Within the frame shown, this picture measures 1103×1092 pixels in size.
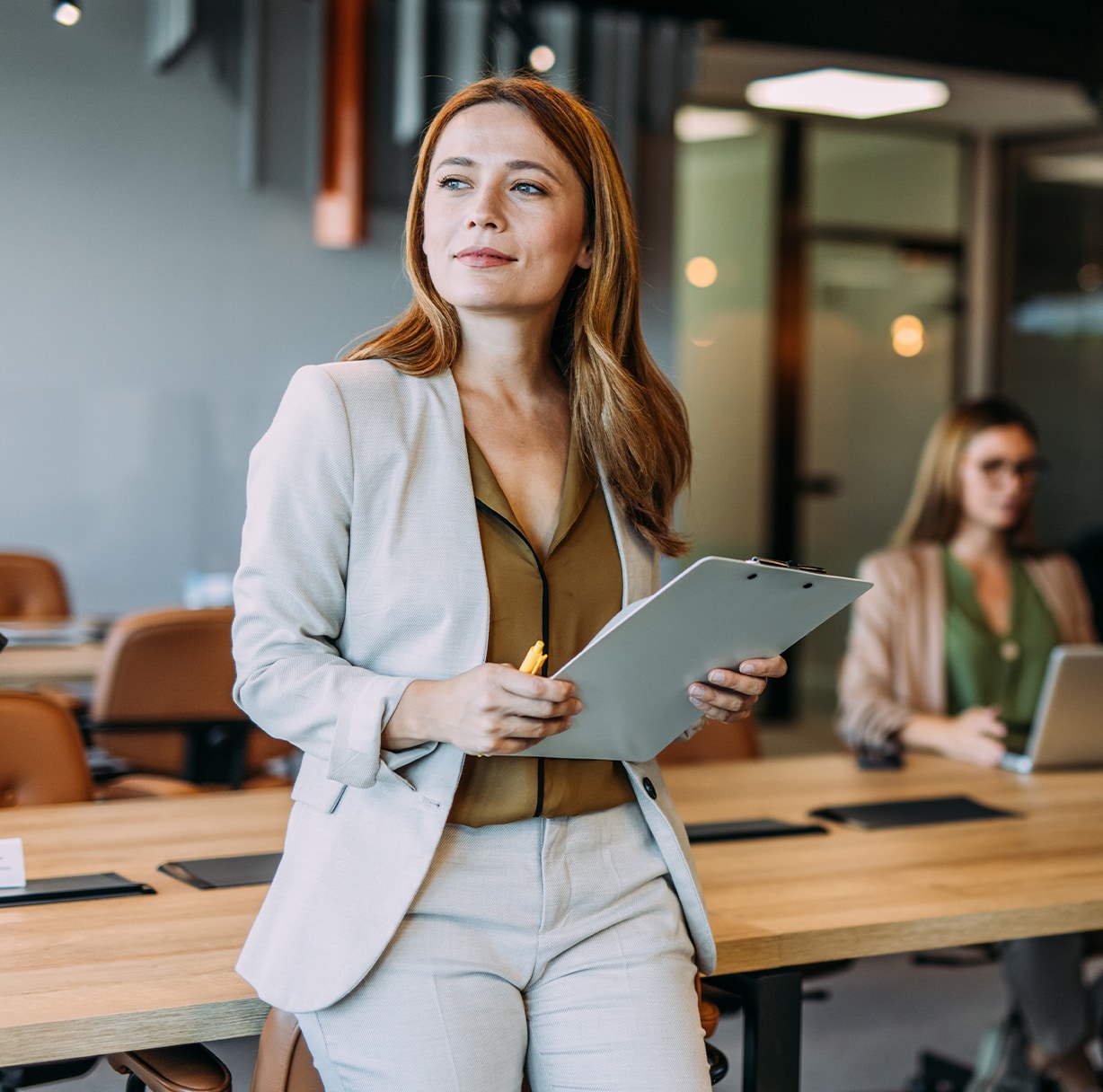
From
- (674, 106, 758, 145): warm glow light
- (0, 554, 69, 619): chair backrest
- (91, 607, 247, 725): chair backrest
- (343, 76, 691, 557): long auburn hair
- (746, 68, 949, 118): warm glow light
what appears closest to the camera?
(343, 76, 691, 557): long auburn hair

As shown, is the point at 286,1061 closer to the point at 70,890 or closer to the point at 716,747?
the point at 70,890

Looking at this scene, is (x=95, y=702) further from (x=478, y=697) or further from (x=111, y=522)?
(x=478, y=697)

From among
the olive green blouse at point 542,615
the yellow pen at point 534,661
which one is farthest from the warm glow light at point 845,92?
the yellow pen at point 534,661

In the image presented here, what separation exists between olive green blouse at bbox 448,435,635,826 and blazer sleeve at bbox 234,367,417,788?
0.36 ft

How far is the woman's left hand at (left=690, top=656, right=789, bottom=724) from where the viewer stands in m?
1.63

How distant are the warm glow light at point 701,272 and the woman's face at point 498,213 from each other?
6.15 meters

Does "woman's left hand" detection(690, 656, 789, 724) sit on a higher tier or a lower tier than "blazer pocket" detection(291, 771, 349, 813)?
higher

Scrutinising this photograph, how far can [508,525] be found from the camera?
5.33ft

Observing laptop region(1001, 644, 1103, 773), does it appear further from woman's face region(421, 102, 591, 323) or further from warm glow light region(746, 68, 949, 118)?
warm glow light region(746, 68, 949, 118)

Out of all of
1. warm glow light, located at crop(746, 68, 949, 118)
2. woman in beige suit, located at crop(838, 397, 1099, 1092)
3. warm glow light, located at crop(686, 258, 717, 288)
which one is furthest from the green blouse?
warm glow light, located at crop(686, 258, 717, 288)

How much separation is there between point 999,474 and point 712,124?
4793 millimetres

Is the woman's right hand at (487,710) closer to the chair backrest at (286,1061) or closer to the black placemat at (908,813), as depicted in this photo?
the chair backrest at (286,1061)

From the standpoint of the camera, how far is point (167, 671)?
3.89 meters

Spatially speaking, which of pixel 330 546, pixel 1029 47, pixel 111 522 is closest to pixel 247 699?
pixel 330 546
